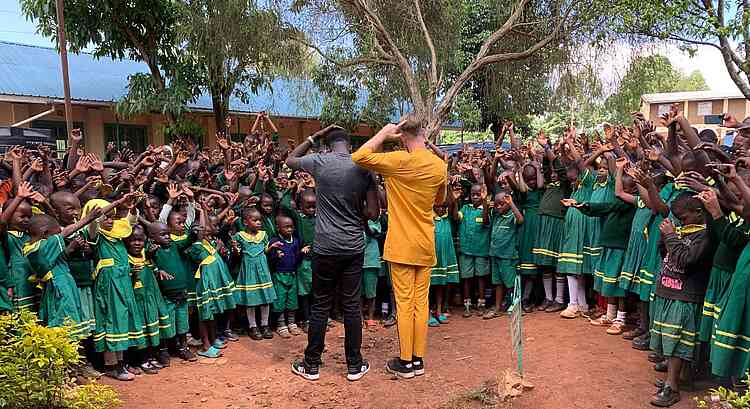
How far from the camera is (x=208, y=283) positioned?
527 cm

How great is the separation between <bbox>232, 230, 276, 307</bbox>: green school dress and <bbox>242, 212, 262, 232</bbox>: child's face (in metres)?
0.07

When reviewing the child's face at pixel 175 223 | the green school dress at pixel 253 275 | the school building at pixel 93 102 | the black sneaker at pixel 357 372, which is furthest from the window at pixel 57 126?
the black sneaker at pixel 357 372

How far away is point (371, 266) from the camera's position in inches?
241

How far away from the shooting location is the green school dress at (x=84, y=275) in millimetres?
4438

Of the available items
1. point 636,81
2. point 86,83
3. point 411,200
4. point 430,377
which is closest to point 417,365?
point 430,377

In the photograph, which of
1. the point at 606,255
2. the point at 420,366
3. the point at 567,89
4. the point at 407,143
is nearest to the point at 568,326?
the point at 606,255

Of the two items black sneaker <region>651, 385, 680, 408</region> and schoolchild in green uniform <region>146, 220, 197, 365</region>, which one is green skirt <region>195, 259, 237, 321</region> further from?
black sneaker <region>651, 385, 680, 408</region>

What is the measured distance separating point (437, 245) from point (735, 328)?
124 inches

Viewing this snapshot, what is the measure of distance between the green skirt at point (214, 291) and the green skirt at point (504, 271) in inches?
111

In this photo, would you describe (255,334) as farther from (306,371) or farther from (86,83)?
(86,83)

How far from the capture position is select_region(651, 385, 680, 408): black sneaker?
13.3 feet

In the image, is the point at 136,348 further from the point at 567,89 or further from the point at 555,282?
the point at 567,89

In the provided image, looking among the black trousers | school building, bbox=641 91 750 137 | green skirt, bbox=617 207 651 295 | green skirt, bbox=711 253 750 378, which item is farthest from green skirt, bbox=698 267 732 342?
school building, bbox=641 91 750 137

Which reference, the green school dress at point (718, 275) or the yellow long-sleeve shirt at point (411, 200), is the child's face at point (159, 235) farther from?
the green school dress at point (718, 275)
